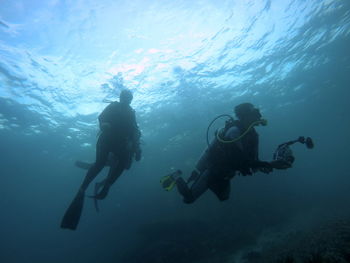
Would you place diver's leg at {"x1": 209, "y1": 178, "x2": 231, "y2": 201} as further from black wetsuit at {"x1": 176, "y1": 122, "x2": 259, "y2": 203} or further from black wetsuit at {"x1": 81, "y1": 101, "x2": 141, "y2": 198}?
black wetsuit at {"x1": 81, "y1": 101, "x2": 141, "y2": 198}

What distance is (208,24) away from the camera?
12.9 m

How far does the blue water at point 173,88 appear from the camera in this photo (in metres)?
11.8

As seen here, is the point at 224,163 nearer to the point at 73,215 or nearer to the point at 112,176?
the point at 112,176

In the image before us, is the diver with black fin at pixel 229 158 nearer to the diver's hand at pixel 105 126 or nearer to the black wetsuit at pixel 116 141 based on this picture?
the black wetsuit at pixel 116 141

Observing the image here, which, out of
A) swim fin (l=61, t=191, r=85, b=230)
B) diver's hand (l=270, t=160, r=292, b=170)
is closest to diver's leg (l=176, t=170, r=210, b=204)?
diver's hand (l=270, t=160, r=292, b=170)

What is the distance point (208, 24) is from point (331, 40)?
40.8 ft

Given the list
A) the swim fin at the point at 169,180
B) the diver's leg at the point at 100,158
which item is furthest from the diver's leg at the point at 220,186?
the diver's leg at the point at 100,158

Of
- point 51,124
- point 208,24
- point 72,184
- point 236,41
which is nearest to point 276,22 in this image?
point 236,41

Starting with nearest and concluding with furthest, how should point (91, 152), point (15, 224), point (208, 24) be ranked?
1. point (208, 24)
2. point (91, 152)
3. point (15, 224)

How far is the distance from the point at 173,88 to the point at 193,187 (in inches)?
518

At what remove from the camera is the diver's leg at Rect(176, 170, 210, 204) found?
19.6 ft

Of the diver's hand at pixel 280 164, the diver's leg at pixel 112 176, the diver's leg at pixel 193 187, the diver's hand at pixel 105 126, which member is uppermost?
the diver's hand at pixel 105 126

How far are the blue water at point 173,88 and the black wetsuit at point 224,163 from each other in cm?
399

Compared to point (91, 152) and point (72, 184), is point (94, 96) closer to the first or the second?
point (91, 152)
